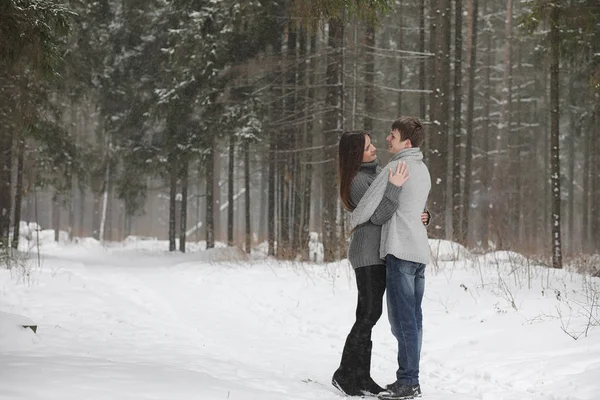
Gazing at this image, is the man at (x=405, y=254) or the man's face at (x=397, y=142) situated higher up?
the man's face at (x=397, y=142)

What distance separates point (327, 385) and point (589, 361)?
2.30 meters

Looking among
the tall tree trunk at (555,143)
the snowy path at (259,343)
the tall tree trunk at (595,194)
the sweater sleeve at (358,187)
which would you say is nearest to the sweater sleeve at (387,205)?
the sweater sleeve at (358,187)

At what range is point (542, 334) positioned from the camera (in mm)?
6023

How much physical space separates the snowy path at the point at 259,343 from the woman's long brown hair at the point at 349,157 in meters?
1.72

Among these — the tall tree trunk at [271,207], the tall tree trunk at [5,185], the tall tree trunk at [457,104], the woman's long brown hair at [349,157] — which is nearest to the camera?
the woman's long brown hair at [349,157]

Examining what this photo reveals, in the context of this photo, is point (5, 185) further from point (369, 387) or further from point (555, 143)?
point (369, 387)

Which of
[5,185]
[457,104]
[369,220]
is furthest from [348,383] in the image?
[457,104]

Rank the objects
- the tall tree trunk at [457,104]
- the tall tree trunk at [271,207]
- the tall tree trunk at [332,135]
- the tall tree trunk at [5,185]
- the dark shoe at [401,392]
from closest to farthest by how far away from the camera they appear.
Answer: the dark shoe at [401,392] → the tall tree trunk at [332,135] → the tall tree trunk at [5,185] → the tall tree trunk at [457,104] → the tall tree trunk at [271,207]

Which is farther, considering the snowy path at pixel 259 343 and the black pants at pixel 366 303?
the black pants at pixel 366 303

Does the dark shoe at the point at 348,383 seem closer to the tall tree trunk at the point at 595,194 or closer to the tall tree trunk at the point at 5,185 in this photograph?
the tall tree trunk at the point at 5,185

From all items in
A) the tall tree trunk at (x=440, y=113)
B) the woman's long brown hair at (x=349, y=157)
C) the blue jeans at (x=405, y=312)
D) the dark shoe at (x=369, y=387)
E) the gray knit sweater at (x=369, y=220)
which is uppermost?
the tall tree trunk at (x=440, y=113)

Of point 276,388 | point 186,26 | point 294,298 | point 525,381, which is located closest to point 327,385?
point 276,388

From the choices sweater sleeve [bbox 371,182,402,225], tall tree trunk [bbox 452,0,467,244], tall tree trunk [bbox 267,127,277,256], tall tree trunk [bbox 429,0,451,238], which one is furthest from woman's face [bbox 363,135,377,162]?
tall tree trunk [bbox 452,0,467,244]

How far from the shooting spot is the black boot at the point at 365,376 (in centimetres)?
488
